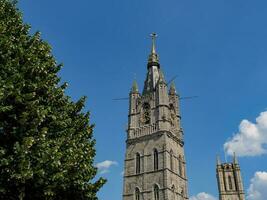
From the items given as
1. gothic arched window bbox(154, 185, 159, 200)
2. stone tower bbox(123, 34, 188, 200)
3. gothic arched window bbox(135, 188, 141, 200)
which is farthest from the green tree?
gothic arched window bbox(135, 188, 141, 200)

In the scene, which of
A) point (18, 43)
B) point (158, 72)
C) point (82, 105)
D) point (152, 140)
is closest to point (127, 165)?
point (152, 140)

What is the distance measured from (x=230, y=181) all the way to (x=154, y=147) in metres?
26.0

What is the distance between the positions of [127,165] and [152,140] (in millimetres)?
4959

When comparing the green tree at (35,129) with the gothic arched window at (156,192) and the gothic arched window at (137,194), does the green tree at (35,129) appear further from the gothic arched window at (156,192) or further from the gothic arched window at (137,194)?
the gothic arched window at (137,194)

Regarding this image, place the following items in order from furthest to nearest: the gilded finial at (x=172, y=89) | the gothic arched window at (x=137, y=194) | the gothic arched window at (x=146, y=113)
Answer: the gilded finial at (x=172, y=89) < the gothic arched window at (x=146, y=113) < the gothic arched window at (x=137, y=194)

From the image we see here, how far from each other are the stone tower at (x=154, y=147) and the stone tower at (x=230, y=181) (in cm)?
1936

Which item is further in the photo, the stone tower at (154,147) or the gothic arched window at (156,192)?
the stone tower at (154,147)

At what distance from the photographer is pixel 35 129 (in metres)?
11.8

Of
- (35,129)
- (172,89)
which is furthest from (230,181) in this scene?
(35,129)

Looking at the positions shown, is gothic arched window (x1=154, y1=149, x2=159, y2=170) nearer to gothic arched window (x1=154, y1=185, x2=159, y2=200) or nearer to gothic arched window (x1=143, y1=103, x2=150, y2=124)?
gothic arched window (x1=154, y1=185, x2=159, y2=200)

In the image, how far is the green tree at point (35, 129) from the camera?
439 inches

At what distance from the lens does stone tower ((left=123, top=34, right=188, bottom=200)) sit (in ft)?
137

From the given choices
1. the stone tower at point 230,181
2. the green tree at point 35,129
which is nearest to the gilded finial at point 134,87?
the stone tower at point 230,181

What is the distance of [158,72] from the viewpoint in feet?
181
